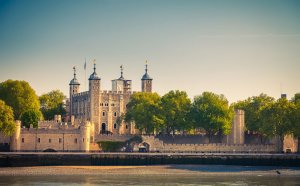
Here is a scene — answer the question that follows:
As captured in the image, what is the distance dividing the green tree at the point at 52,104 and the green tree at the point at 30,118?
774 inches

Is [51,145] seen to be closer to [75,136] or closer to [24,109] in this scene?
[75,136]

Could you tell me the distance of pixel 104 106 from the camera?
515ft

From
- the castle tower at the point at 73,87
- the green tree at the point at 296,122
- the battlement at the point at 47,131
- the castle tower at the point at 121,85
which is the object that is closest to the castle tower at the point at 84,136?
the battlement at the point at 47,131

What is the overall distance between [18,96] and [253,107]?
120 ft

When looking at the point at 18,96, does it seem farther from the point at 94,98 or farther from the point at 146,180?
the point at 146,180

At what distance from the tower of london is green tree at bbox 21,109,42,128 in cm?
1118

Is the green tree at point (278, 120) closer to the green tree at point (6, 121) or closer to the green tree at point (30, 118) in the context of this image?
the green tree at point (30, 118)

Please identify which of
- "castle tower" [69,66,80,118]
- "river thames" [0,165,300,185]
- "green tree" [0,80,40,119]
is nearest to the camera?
"river thames" [0,165,300,185]

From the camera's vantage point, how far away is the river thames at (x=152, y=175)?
10756cm

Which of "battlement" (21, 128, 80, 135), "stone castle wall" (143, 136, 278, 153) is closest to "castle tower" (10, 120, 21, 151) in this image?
"battlement" (21, 128, 80, 135)

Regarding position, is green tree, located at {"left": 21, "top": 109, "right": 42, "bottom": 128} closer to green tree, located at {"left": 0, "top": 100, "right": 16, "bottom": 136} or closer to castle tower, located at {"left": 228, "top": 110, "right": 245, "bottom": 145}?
green tree, located at {"left": 0, "top": 100, "right": 16, "bottom": 136}

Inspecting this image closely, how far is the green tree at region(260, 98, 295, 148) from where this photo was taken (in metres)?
135

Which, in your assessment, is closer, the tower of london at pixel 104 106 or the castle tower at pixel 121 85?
the tower of london at pixel 104 106

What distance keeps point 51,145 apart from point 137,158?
16.2 meters
